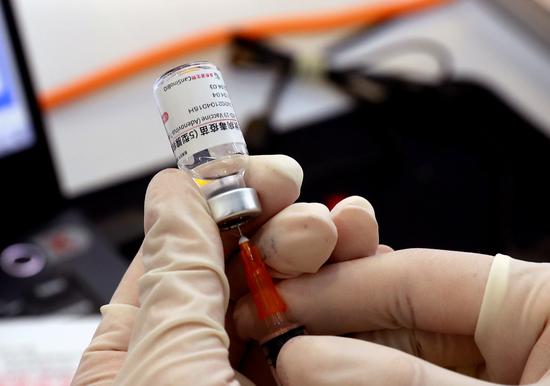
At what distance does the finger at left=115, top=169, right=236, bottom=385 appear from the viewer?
415 mm

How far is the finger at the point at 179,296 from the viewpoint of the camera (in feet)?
1.36

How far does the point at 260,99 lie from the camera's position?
0.97 meters

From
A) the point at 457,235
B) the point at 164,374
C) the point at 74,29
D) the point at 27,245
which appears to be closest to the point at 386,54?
the point at 457,235

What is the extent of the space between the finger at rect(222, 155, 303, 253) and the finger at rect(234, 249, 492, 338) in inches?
2.2

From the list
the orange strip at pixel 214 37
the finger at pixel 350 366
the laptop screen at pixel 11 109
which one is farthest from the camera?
the orange strip at pixel 214 37

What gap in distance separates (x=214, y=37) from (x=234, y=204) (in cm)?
62

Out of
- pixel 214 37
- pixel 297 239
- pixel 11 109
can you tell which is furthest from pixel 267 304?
pixel 214 37

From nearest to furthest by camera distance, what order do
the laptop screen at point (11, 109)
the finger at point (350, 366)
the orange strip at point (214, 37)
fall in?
the finger at point (350, 366)
the laptop screen at point (11, 109)
the orange strip at point (214, 37)

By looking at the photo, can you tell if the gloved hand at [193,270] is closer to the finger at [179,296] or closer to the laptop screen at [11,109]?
the finger at [179,296]

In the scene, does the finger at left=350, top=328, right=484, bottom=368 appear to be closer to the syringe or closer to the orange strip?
the syringe

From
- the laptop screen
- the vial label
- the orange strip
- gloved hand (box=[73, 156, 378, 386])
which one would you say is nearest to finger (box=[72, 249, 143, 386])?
gloved hand (box=[73, 156, 378, 386])

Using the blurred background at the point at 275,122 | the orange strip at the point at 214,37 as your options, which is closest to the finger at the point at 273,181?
the blurred background at the point at 275,122

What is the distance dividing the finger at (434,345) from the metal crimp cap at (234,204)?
13cm

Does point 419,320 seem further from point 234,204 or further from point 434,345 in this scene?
point 234,204
